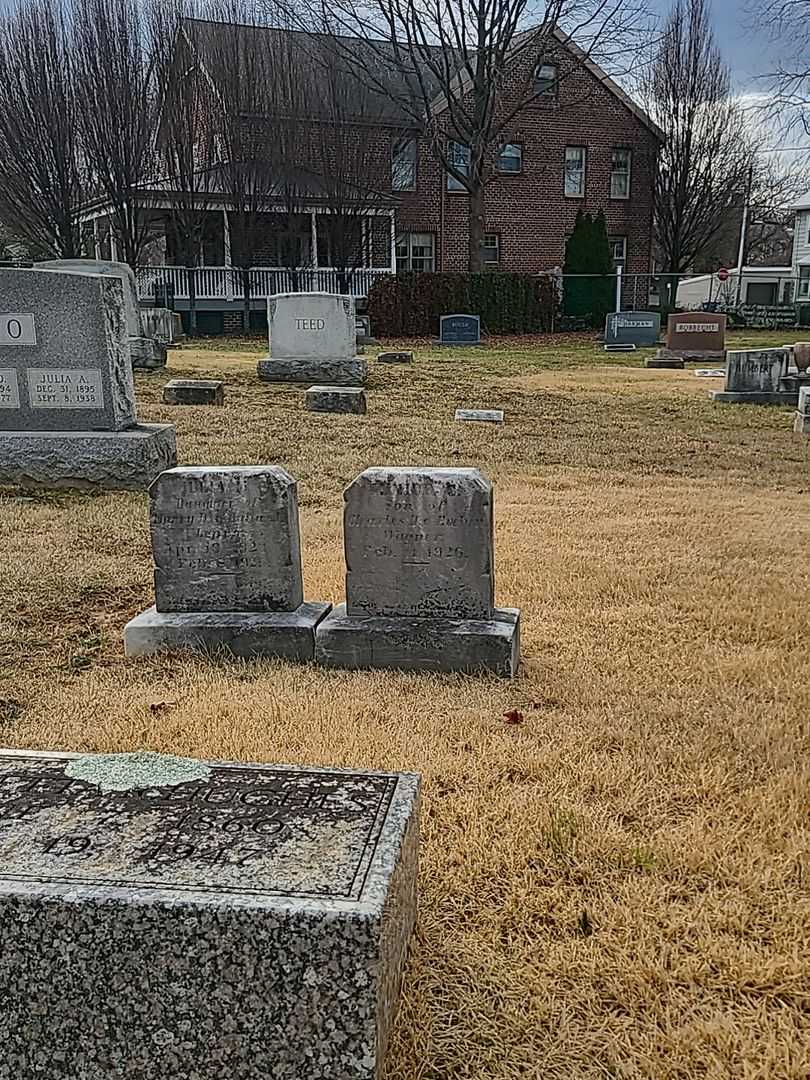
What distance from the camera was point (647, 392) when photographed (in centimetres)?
1541

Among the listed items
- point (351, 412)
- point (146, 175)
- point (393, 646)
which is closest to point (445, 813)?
point (393, 646)

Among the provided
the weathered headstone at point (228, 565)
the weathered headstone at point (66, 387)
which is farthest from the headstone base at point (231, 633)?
the weathered headstone at point (66, 387)

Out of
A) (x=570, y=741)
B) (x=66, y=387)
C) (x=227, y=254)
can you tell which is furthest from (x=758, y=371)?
(x=227, y=254)

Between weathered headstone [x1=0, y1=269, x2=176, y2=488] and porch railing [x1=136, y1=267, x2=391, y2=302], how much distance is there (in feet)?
64.6

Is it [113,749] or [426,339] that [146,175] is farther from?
[113,749]

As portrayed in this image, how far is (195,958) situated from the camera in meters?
1.75

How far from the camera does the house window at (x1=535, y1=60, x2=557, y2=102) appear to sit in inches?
1303

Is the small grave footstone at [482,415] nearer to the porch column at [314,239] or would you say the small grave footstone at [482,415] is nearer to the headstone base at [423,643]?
the headstone base at [423,643]

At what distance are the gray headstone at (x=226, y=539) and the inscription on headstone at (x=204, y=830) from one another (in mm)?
2043

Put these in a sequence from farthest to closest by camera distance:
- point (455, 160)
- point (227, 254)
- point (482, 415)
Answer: point (455, 160) < point (227, 254) < point (482, 415)

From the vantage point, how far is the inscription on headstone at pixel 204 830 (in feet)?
5.96

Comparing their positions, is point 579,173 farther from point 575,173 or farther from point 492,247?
point 492,247

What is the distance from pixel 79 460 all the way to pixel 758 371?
34.6ft

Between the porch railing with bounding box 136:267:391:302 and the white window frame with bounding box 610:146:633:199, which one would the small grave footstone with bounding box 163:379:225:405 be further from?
the white window frame with bounding box 610:146:633:199
